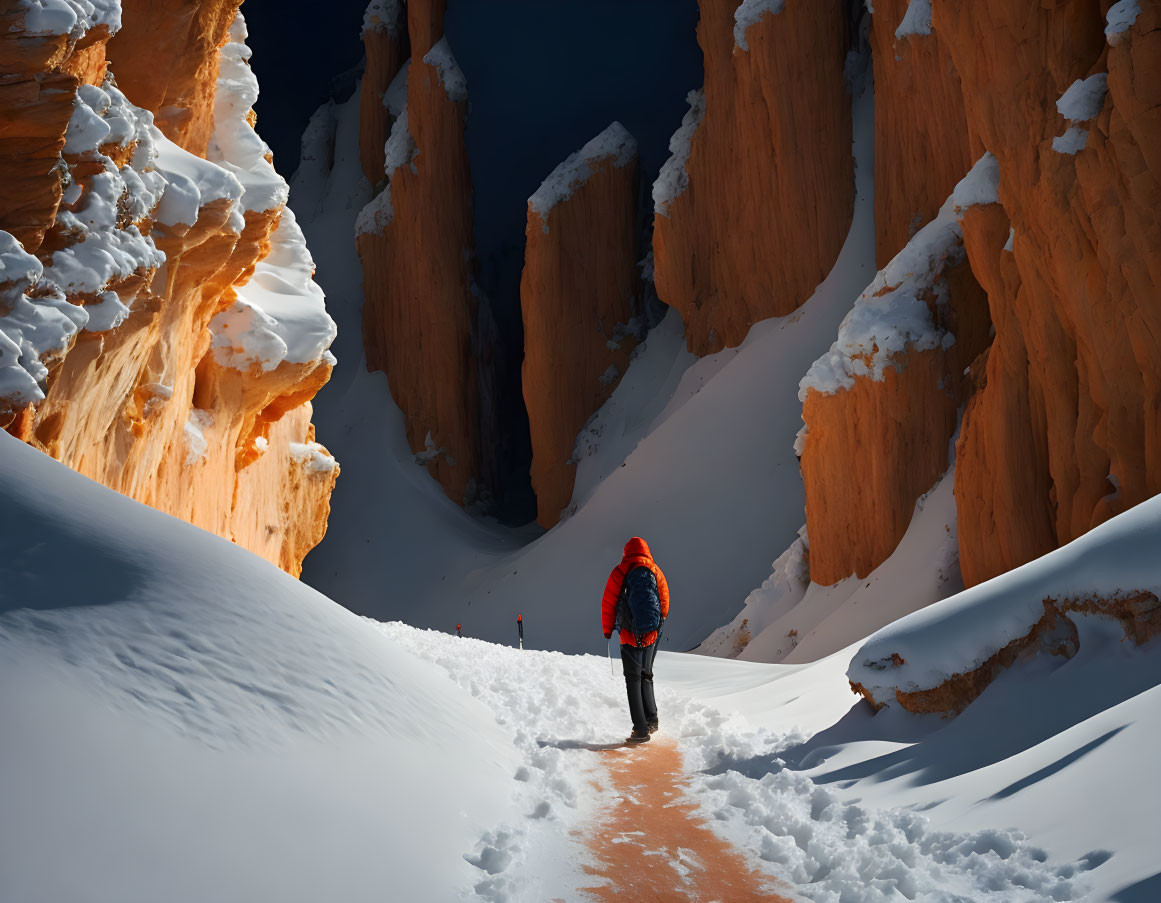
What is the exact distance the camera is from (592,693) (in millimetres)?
8977

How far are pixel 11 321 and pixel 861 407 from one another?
486 inches

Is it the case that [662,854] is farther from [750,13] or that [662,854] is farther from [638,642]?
[750,13]

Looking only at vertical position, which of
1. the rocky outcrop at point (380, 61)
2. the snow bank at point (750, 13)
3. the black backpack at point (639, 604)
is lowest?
the black backpack at point (639, 604)

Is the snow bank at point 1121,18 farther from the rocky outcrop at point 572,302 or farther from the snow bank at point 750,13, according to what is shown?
the rocky outcrop at point 572,302

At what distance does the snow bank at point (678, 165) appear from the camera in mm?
27156

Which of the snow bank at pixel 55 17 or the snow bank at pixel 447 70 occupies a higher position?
the snow bank at pixel 447 70

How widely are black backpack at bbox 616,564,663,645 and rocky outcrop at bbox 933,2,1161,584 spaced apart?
5041 mm

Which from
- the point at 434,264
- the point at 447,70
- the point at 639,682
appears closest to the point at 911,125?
the point at 434,264

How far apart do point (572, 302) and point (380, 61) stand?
12217 mm

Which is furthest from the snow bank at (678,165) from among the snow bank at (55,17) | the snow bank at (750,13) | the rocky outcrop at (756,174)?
the snow bank at (55,17)

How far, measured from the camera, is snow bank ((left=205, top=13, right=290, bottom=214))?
13.6m

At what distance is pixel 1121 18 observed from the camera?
31.1 feet

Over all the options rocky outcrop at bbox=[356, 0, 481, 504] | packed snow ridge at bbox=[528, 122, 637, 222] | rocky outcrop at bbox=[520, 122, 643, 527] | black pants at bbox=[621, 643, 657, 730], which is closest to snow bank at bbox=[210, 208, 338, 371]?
black pants at bbox=[621, 643, 657, 730]

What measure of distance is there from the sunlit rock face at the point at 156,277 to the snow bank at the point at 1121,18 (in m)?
8.96
